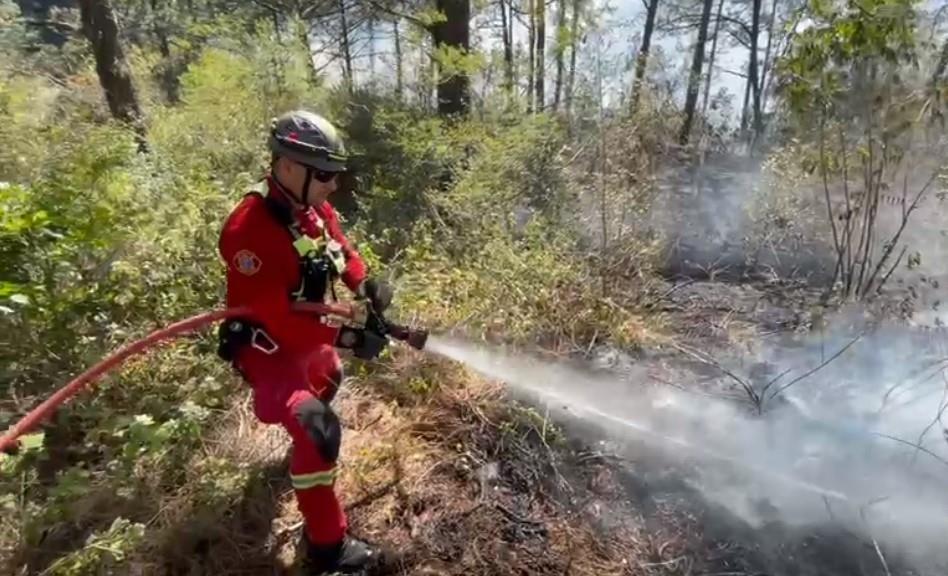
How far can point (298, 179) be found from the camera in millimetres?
2766

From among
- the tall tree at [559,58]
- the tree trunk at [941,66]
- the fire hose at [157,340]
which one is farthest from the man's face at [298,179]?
the tree trunk at [941,66]

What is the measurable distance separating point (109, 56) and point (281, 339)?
765 cm

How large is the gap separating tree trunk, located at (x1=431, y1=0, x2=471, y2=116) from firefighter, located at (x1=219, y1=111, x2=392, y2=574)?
457 centimetres

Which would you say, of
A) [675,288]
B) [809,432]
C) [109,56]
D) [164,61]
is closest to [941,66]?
[675,288]

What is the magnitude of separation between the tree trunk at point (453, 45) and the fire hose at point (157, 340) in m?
4.57

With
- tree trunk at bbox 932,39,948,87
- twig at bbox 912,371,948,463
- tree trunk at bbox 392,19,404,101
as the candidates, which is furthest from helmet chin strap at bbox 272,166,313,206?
tree trunk at bbox 932,39,948,87

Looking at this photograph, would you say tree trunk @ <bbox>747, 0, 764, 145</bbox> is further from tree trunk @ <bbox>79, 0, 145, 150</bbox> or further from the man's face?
the man's face

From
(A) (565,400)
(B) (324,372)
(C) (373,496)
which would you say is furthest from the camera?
(A) (565,400)

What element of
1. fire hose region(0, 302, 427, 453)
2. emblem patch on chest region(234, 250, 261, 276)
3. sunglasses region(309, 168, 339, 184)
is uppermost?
sunglasses region(309, 168, 339, 184)

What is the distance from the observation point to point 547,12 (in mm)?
13820

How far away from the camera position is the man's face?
2.75 meters

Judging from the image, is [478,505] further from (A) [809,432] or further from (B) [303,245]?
(A) [809,432]

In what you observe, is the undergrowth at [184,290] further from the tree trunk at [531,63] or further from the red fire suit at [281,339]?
the tree trunk at [531,63]

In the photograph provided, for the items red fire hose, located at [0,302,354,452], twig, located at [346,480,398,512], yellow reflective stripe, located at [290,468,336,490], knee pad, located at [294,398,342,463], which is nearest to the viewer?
red fire hose, located at [0,302,354,452]
